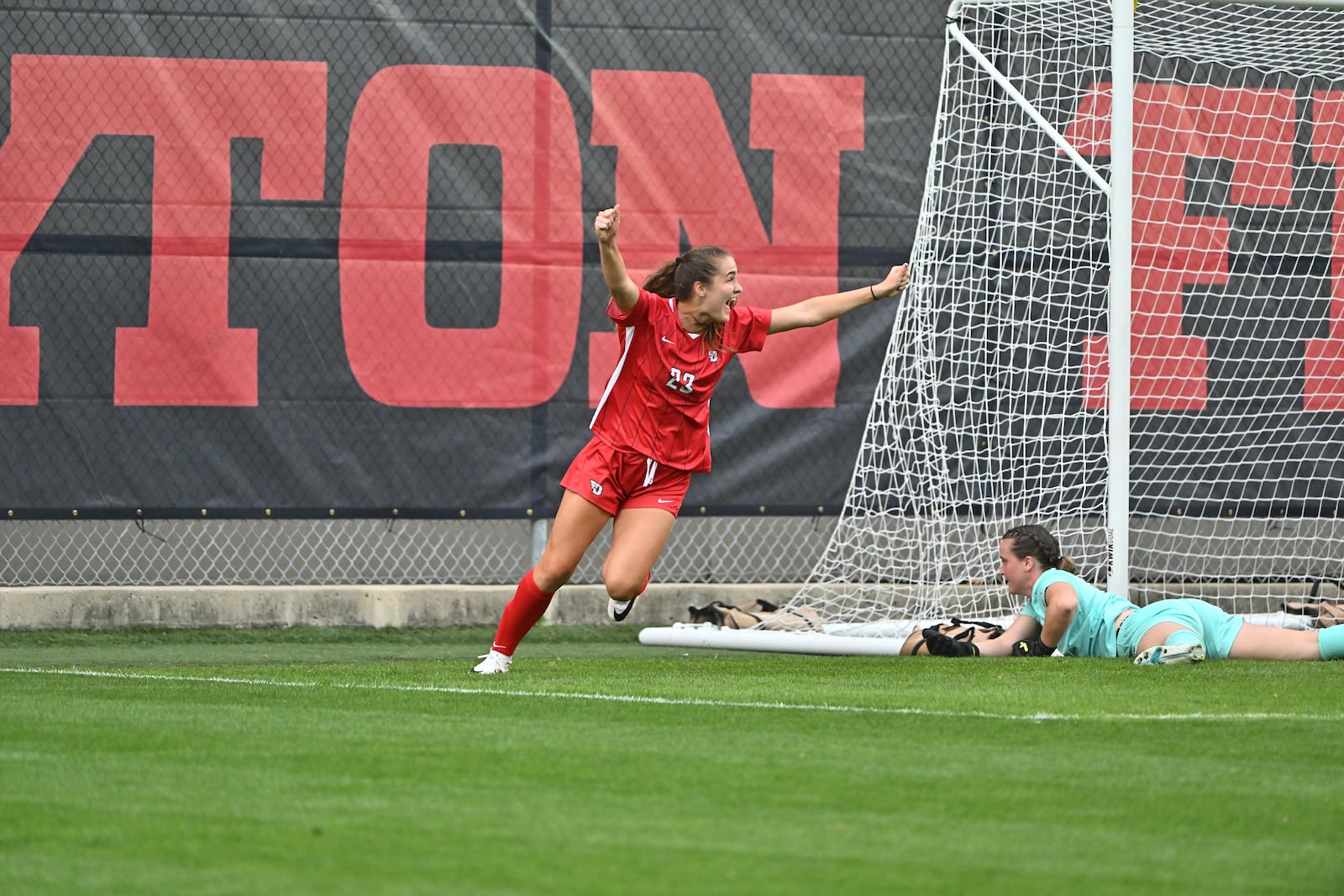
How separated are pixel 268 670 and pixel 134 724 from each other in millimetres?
2368

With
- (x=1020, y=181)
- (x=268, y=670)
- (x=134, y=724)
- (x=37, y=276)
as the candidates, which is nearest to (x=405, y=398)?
(x=37, y=276)

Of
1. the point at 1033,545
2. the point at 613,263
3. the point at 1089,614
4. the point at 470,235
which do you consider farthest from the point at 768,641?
the point at 470,235

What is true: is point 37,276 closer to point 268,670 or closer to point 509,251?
point 509,251

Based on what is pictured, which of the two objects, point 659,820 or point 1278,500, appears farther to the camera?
point 1278,500

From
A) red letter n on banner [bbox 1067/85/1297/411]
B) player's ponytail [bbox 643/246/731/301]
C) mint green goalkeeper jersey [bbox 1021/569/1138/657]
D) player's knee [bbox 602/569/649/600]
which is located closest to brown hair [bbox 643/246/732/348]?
player's ponytail [bbox 643/246/731/301]

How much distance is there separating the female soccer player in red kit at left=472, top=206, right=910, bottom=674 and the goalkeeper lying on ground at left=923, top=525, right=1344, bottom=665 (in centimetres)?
168

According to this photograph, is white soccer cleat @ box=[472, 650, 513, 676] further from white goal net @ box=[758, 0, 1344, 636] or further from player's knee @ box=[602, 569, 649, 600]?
white goal net @ box=[758, 0, 1344, 636]

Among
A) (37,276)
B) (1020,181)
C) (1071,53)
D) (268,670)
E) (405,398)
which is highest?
(1071,53)

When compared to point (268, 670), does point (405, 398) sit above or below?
above

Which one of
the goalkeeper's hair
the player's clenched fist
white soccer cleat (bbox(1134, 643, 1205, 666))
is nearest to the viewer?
the player's clenched fist

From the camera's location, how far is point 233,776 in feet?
15.7

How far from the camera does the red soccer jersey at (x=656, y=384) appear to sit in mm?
7953

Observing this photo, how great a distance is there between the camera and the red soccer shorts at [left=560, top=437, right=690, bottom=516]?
7.91 m

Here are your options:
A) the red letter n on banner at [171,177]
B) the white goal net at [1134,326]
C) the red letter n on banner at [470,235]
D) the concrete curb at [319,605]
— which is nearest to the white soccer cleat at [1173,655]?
the white goal net at [1134,326]
